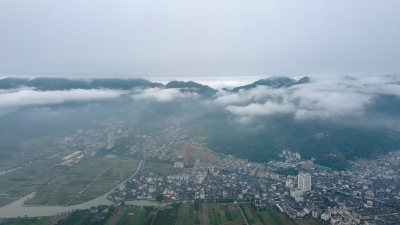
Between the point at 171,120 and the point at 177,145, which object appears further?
the point at 171,120

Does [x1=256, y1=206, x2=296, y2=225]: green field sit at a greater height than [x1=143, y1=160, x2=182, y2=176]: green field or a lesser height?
greater

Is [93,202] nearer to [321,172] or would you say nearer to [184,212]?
[184,212]

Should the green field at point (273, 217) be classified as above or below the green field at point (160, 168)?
above

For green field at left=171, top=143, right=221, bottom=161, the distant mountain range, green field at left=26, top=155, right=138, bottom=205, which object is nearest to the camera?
green field at left=26, top=155, right=138, bottom=205

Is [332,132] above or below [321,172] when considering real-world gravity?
above

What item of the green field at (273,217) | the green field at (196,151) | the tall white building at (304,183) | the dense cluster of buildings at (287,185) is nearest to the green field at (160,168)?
the dense cluster of buildings at (287,185)

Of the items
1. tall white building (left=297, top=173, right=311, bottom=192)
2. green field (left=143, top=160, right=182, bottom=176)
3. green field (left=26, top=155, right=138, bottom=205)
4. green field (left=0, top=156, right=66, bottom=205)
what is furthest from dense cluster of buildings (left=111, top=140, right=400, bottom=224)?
green field (left=0, top=156, right=66, bottom=205)

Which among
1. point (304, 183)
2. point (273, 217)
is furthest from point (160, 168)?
point (304, 183)

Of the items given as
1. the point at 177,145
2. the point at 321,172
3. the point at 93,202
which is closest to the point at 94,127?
the point at 177,145

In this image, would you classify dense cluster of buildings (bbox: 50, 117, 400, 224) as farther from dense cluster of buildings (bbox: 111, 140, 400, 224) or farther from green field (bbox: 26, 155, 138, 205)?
green field (bbox: 26, 155, 138, 205)

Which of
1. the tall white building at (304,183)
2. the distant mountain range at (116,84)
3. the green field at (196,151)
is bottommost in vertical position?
the green field at (196,151)

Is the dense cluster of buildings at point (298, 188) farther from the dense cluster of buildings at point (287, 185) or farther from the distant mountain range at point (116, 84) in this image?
the distant mountain range at point (116, 84)
